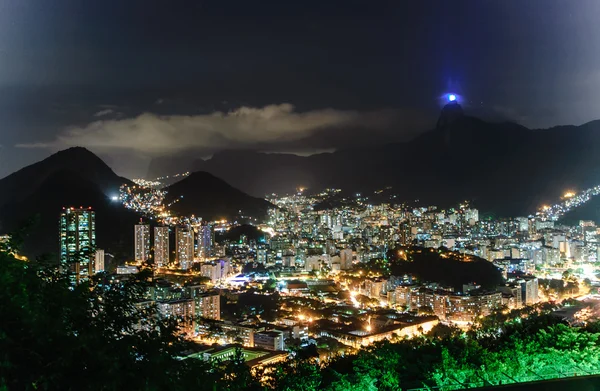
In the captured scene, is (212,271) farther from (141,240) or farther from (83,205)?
(83,205)

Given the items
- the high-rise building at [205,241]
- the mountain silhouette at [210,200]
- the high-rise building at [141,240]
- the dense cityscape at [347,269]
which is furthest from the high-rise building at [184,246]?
the mountain silhouette at [210,200]

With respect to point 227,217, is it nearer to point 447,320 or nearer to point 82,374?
point 447,320

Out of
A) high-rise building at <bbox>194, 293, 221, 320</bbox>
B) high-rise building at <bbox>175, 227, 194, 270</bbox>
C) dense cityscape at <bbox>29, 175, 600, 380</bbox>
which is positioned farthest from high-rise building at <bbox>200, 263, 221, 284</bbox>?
high-rise building at <bbox>194, 293, 221, 320</bbox>

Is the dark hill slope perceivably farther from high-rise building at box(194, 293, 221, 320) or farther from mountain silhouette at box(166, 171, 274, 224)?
high-rise building at box(194, 293, 221, 320)

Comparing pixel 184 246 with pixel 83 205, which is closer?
pixel 83 205

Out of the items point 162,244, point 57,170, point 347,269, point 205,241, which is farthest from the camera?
point 205,241

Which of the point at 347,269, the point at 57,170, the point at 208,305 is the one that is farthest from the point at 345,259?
the point at 57,170

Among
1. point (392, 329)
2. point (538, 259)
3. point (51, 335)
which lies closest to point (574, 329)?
point (51, 335)
